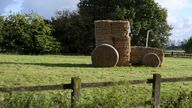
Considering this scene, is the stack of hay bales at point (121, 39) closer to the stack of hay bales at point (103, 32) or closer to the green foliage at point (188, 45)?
the stack of hay bales at point (103, 32)

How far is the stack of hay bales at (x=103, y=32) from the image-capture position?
30.7m

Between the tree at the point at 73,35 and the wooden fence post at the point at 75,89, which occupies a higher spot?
the tree at the point at 73,35

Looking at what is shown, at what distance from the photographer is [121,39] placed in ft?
102

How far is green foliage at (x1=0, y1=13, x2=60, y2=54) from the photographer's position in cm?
5722

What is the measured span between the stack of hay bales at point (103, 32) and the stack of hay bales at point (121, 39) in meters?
0.27

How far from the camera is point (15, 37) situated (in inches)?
2281

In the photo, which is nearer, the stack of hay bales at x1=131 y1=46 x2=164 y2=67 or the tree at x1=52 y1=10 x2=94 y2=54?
the stack of hay bales at x1=131 y1=46 x2=164 y2=67

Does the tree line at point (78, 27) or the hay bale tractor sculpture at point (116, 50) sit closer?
the hay bale tractor sculpture at point (116, 50)

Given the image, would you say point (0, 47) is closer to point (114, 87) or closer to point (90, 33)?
point (90, 33)

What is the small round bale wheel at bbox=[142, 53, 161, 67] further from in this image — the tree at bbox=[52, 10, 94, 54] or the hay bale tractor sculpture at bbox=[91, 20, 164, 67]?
the tree at bbox=[52, 10, 94, 54]

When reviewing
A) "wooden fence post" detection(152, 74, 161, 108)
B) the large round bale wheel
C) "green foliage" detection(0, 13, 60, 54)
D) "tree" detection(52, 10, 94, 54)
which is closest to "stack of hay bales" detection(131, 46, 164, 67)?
the large round bale wheel

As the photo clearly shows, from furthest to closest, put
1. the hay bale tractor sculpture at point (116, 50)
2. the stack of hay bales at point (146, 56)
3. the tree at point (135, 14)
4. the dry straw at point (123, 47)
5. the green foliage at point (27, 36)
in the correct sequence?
the tree at point (135, 14)
the green foliage at point (27, 36)
the stack of hay bales at point (146, 56)
the dry straw at point (123, 47)
the hay bale tractor sculpture at point (116, 50)

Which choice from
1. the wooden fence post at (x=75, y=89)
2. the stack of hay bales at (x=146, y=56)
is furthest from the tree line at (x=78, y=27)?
the wooden fence post at (x=75, y=89)

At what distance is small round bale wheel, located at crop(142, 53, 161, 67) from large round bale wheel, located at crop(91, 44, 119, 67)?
2.90 m
